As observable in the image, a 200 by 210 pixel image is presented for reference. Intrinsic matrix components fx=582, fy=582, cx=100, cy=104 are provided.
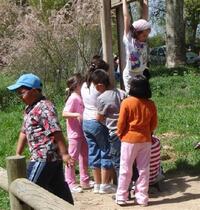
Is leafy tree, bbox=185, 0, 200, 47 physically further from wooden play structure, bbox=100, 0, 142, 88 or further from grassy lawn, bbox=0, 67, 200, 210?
wooden play structure, bbox=100, 0, 142, 88

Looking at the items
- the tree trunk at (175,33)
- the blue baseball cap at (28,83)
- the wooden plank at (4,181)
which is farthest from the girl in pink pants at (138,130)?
the tree trunk at (175,33)

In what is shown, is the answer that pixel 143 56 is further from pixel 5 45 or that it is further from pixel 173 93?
pixel 5 45

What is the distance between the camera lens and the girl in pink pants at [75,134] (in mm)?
7293

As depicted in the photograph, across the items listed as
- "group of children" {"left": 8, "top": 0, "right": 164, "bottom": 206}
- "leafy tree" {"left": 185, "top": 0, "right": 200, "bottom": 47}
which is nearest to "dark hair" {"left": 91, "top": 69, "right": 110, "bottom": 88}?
"group of children" {"left": 8, "top": 0, "right": 164, "bottom": 206}

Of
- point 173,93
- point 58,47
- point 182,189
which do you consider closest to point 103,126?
point 182,189

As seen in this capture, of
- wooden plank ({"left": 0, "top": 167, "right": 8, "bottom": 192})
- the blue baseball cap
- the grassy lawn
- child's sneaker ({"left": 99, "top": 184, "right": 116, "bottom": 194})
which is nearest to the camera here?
wooden plank ({"left": 0, "top": 167, "right": 8, "bottom": 192})

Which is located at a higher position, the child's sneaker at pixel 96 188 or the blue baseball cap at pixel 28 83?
the blue baseball cap at pixel 28 83

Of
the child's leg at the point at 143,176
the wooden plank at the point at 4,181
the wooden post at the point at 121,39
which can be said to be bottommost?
the child's leg at the point at 143,176

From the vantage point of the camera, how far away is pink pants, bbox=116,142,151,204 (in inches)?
253

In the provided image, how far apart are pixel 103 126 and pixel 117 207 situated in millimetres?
995

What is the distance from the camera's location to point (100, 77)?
6.76 meters

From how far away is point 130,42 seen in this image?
6832 mm

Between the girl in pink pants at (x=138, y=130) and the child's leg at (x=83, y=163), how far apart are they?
104 cm

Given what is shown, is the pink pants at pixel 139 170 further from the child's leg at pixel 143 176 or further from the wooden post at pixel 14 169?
the wooden post at pixel 14 169
